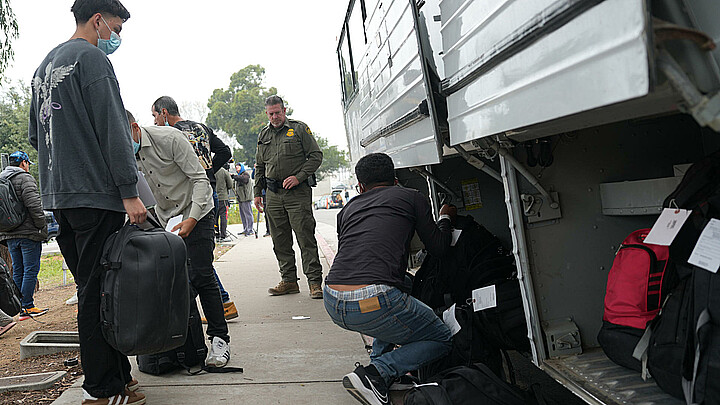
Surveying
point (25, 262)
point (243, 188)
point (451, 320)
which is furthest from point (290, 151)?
point (243, 188)

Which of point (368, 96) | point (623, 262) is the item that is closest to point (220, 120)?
point (368, 96)

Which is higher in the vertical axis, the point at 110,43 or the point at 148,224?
the point at 110,43

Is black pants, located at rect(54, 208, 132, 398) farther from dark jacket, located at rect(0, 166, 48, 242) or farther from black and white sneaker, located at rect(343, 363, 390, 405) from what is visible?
dark jacket, located at rect(0, 166, 48, 242)

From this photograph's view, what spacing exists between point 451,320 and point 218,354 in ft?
5.10

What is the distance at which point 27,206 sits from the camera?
19.7ft

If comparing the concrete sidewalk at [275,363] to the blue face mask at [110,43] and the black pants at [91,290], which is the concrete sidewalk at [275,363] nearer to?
the black pants at [91,290]

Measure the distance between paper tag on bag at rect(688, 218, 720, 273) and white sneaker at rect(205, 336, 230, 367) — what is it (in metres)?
2.94

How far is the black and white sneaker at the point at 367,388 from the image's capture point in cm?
316

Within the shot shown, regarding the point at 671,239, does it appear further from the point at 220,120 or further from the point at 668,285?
the point at 220,120

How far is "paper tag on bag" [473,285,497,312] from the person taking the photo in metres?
3.24

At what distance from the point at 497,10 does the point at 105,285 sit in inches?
86.5

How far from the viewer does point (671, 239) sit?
2.18 m

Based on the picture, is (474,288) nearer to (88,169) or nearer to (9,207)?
(88,169)

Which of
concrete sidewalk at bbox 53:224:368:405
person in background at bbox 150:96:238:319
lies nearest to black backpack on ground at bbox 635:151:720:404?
concrete sidewalk at bbox 53:224:368:405
